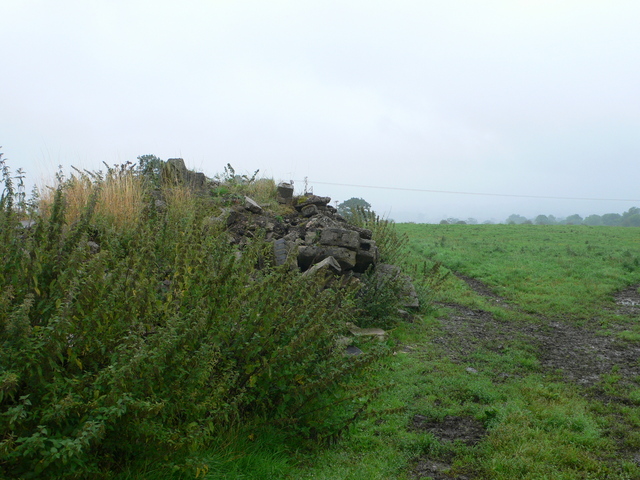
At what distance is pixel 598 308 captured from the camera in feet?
34.2

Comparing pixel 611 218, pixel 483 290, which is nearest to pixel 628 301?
pixel 483 290

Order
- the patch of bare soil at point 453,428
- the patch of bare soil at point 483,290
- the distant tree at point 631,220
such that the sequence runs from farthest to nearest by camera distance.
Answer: the distant tree at point 631,220, the patch of bare soil at point 483,290, the patch of bare soil at point 453,428

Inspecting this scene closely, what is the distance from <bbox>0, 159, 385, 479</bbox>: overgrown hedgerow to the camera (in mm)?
2406

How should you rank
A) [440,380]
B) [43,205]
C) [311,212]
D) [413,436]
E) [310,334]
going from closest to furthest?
1. [310,334]
2. [413,436]
3. [440,380]
4. [43,205]
5. [311,212]

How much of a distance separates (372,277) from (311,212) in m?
2.74

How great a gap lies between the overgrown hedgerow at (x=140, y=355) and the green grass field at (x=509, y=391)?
0.59m

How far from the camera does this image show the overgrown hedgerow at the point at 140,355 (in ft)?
7.89

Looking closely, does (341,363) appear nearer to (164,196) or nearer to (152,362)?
(152,362)

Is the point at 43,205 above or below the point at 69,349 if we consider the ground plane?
above

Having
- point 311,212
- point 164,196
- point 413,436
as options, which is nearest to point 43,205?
point 164,196

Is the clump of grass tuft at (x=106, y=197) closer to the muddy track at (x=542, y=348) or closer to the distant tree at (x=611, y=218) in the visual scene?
the muddy track at (x=542, y=348)

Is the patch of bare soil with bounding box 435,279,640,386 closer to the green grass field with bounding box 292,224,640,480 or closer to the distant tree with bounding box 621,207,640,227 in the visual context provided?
the green grass field with bounding box 292,224,640,480

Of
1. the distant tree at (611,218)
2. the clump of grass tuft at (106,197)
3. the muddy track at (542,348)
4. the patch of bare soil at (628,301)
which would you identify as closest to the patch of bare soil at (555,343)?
the muddy track at (542,348)

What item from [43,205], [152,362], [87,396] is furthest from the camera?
[43,205]
